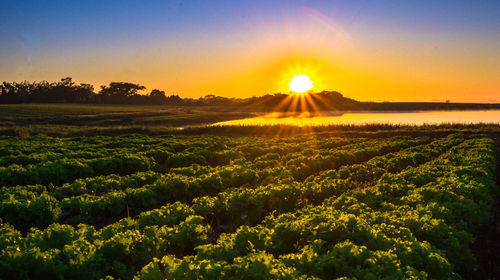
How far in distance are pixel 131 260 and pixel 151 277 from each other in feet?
5.94

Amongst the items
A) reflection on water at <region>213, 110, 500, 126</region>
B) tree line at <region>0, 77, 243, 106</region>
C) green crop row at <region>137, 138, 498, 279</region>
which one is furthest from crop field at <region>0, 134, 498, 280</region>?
tree line at <region>0, 77, 243, 106</region>

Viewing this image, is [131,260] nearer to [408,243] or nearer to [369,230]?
[369,230]

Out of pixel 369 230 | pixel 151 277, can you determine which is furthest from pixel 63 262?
pixel 369 230

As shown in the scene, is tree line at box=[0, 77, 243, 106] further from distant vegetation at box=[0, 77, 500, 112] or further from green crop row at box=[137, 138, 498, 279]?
green crop row at box=[137, 138, 498, 279]

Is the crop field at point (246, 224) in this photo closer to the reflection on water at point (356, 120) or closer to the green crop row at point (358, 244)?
the green crop row at point (358, 244)

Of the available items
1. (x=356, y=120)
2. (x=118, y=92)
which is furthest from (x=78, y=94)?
(x=356, y=120)

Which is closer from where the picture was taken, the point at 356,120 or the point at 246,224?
the point at 246,224

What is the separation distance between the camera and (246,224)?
1029cm

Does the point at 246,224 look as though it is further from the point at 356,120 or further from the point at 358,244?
the point at 356,120

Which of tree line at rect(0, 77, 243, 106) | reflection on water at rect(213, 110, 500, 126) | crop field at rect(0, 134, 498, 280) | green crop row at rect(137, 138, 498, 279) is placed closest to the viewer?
green crop row at rect(137, 138, 498, 279)

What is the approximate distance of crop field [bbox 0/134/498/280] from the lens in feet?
19.1

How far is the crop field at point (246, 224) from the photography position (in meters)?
5.84

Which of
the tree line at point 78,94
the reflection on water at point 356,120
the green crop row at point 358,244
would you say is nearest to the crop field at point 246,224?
the green crop row at point 358,244

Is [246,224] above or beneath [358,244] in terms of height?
beneath
